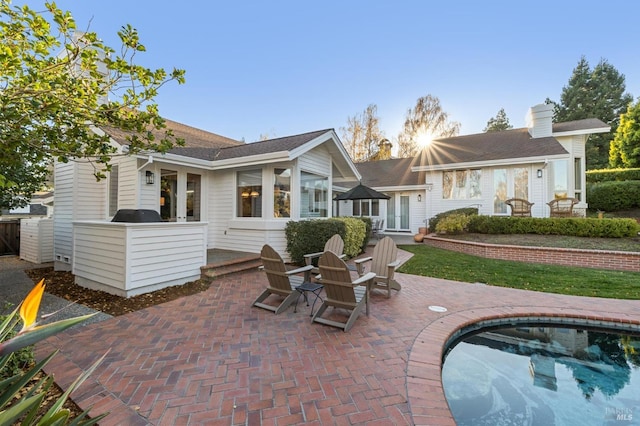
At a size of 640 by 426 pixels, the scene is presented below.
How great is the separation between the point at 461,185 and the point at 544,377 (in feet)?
42.2

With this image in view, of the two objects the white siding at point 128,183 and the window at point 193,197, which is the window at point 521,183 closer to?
the window at point 193,197

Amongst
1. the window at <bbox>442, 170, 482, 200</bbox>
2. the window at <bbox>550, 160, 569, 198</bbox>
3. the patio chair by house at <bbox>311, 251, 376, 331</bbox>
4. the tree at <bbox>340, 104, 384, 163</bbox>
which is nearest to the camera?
the patio chair by house at <bbox>311, 251, 376, 331</bbox>

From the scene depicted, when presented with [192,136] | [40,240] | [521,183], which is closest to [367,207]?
[521,183]

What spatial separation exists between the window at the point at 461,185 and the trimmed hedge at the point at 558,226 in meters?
3.34

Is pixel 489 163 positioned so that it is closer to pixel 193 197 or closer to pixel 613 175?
pixel 613 175

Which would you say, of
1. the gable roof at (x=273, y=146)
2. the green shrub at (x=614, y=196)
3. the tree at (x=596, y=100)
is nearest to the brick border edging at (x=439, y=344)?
the gable roof at (x=273, y=146)

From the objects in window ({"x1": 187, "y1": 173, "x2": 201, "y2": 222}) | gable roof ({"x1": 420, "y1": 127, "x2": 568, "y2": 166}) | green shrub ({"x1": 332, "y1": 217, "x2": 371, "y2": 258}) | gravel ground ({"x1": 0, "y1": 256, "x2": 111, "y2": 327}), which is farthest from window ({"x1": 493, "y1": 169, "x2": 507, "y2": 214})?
gravel ground ({"x1": 0, "y1": 256, "x2": 111, "y2": 327})

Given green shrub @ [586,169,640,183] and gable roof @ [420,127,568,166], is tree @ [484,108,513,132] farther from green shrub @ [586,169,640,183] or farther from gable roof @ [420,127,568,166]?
gable roof @ [420,127,568,166]

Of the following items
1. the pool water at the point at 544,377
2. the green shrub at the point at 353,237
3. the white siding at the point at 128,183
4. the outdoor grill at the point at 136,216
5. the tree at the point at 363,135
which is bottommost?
the pool water at the point at 544,377

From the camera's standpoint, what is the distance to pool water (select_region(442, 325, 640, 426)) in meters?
2.89

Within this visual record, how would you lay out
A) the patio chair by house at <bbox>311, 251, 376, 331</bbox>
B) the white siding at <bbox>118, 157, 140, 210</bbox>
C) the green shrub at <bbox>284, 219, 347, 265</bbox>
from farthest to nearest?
the green shrub at <bbox>284, 219, 347, 265</bbox>
the white siding at <bbox>118, 157, 140, 210</bbox>
the patio chair by house at <bbox>311, 251, 376, 331</bbox>

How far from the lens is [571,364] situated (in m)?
3.81

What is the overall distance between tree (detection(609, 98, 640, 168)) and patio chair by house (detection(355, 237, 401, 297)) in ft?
77.7

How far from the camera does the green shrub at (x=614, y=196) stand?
15.0 metres
